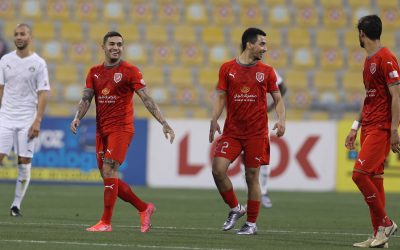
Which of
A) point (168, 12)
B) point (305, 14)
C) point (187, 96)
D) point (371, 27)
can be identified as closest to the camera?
point (371, 27)

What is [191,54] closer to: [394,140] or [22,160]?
[22,160]

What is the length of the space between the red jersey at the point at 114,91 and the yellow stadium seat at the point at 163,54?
1236 centimetres

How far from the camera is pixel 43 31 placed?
2425 cm

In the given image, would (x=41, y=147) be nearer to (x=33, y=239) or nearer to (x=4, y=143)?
(x=4, y=143)

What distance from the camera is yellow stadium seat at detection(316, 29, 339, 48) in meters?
24.5

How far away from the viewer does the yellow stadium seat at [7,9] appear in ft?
79.6

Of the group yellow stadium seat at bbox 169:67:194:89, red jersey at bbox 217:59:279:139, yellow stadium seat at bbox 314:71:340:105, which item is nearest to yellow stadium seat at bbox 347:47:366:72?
yellow stadium seat at bbox 314:71:340:105

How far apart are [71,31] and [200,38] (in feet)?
9.55

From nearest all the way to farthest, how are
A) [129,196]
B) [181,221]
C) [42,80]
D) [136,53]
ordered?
[129,196] < [181,221] < [42,80] < [136,53]

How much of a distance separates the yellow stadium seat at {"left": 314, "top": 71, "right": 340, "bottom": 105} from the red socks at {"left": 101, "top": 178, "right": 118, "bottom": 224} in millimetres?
12782

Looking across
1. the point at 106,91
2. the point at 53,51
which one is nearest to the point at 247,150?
the point at 106,91

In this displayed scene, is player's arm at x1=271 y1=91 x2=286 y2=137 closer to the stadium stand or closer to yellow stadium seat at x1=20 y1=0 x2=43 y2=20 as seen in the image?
the stadium stand

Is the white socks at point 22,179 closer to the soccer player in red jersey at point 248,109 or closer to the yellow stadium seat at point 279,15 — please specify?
the soccer player in red jersey at point 248,109

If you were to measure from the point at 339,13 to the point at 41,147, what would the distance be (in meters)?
8.05
